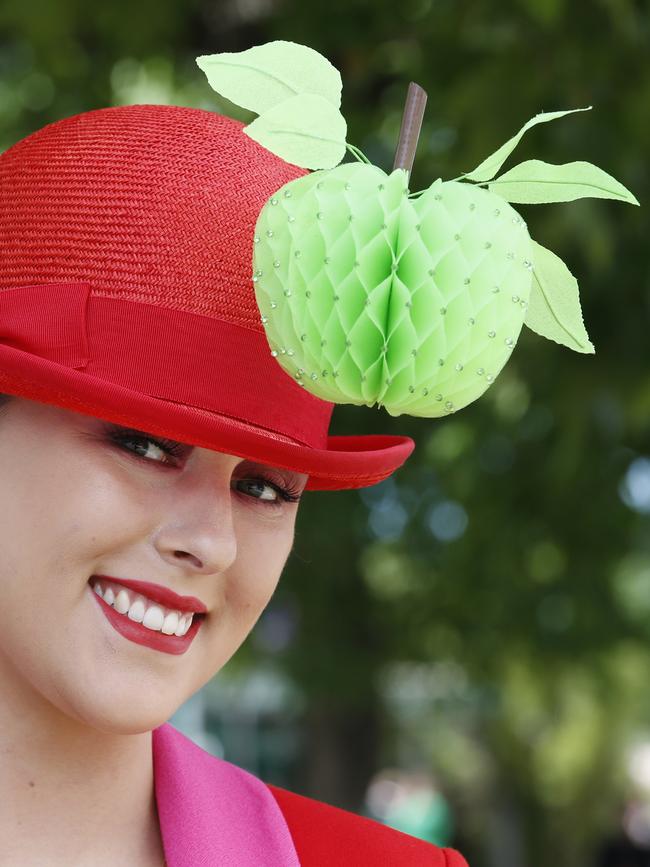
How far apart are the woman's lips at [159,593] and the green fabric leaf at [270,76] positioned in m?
0.53

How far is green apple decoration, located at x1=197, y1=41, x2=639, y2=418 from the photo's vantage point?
1.42 m

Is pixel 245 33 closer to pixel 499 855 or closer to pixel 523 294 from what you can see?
pixel 523 294

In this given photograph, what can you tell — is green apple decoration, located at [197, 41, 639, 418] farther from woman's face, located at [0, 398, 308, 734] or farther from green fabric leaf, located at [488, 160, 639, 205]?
woman's face, located at [0, 398, 308, 734]

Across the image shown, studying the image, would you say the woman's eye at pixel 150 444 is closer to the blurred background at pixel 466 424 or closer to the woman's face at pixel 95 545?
the woman's face at pixel 95 545

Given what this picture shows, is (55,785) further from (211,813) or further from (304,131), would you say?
(304,131)

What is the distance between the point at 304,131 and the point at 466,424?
166 inches

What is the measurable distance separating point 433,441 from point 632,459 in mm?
935

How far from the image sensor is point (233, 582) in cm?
173

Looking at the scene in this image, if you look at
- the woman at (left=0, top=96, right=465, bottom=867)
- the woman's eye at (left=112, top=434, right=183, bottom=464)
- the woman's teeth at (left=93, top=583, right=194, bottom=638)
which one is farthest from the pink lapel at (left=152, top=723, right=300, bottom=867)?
the woman's eye at (left=112, top=434, right=183, bottom=464)

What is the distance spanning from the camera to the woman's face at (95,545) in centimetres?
160

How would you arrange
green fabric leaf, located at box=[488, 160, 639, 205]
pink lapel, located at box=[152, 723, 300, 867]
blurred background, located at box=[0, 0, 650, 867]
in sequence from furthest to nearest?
blurred background, located at box=[0, 0, 650, 867] → pink lapel, located at box=[152, 723, 300, 867] → green fabric leaf, located at box=[488, 160, 639, 205]

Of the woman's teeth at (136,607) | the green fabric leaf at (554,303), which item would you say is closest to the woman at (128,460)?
the woman's teeth at (136,607)

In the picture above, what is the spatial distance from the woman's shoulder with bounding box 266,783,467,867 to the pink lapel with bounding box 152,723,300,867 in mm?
40

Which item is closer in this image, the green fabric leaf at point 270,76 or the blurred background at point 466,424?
the green fabric leaf at point 270,76
